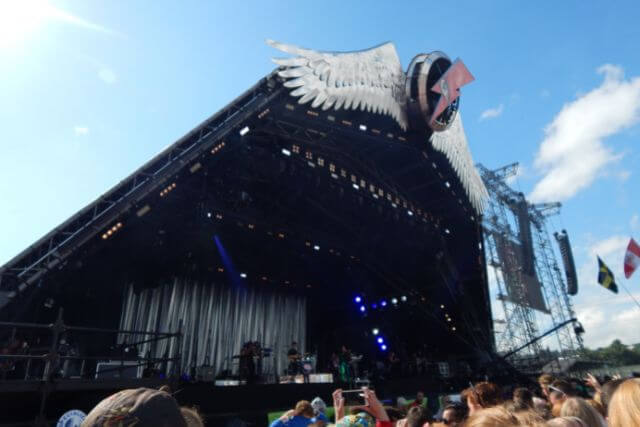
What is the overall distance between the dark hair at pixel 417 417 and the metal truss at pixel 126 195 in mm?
9312

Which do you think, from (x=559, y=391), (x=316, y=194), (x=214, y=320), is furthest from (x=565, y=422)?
(x=214, y=320)

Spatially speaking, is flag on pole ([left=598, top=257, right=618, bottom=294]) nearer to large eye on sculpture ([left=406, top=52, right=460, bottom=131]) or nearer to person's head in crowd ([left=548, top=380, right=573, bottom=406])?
large eye on sculpture ([left=406, top=52, right=460, bottom=131])

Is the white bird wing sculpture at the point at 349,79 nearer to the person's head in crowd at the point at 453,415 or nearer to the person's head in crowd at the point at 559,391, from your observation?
the person's head in crowd at the point at 559,391

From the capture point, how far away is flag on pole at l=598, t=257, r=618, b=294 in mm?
22078

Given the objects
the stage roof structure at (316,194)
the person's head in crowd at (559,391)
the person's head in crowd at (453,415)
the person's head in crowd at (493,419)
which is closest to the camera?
the person's head in crowd at (493,419)

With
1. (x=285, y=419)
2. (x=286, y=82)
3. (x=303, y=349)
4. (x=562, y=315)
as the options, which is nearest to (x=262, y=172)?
(x=286, y=82)

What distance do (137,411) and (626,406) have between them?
1828 millimetres

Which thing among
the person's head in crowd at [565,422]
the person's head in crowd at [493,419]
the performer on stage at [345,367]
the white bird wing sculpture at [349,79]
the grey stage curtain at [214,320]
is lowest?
the person's head in crowd at [565,422]

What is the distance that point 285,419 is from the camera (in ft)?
16.3

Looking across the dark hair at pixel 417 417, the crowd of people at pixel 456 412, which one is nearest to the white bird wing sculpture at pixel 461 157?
the crowd of people at pixel 456 412

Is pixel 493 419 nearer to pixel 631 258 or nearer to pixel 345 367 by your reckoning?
pixel 345 367

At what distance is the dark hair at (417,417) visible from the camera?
303 cm

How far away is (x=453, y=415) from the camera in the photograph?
11.5 ft

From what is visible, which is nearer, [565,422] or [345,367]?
[565,422]
